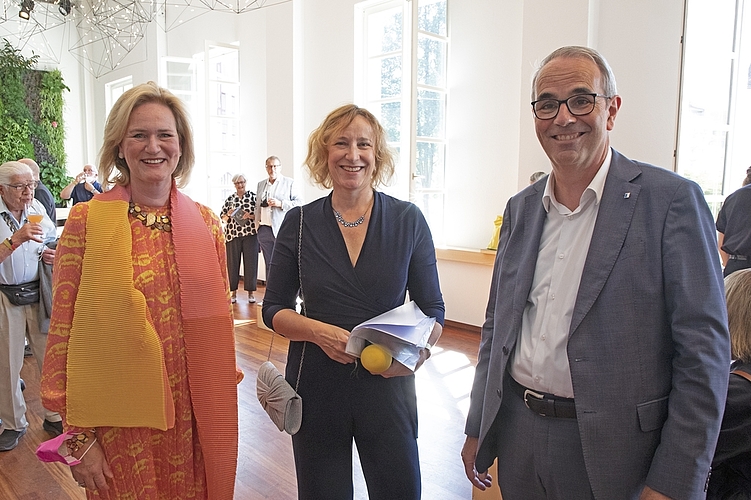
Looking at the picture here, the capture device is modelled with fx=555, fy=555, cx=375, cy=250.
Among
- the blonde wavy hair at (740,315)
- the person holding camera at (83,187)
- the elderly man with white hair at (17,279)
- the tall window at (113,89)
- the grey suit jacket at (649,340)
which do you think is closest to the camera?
the grey suit jacket at (649,340)

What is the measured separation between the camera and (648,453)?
3.93ft

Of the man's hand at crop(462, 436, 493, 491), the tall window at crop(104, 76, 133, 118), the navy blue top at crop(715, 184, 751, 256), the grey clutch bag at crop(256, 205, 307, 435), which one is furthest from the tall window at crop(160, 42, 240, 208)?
the man's hand at crop(462, 436, 493, 491)

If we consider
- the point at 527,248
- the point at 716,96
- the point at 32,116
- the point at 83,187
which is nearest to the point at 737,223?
the point at 716,96

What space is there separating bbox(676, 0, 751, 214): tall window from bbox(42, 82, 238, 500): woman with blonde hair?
13.4ft

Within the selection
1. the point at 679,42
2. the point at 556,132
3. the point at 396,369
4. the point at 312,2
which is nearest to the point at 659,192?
the point at 556,132

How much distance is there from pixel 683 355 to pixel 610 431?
220 millimetres

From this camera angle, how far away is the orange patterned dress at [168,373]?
1.46 metres

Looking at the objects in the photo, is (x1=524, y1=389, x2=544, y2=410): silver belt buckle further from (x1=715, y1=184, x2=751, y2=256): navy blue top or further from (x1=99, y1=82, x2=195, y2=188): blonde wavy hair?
(x1=715, y1=184, x2=751, y2=256): navy blue top

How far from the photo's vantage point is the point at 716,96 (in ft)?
14.3

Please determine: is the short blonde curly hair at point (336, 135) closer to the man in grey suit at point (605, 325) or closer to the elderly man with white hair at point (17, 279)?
the man in grey suit at point (605, 325)

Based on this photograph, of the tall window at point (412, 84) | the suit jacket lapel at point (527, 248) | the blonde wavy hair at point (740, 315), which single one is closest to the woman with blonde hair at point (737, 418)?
the blonde wavy hair at point (740, 315)

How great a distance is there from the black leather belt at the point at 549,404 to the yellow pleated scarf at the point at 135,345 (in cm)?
87

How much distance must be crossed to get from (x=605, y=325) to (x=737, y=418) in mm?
593

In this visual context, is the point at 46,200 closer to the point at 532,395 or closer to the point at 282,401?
the point at 282,401
